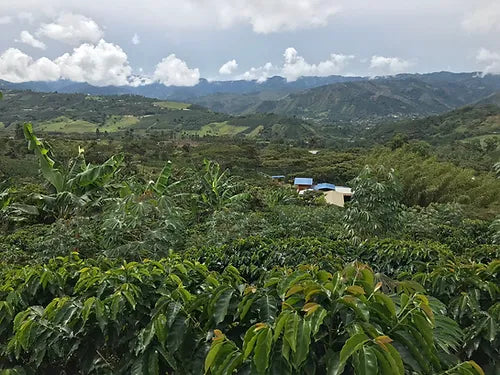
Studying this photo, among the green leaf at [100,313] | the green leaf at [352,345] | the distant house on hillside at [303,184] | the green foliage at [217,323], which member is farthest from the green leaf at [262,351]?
the distant house on hillside at [303,184]

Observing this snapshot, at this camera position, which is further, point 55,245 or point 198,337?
point 55,245

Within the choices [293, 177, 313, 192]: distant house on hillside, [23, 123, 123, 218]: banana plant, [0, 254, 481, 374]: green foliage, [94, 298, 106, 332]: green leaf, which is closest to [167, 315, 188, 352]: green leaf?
[0, 254, 481, 374]: green foliage

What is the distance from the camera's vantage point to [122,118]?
120m

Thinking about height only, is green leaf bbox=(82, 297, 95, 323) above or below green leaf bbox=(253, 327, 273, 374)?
below

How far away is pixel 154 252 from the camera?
237 inches

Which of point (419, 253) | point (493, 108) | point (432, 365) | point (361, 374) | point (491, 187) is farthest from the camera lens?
point (493, 108)

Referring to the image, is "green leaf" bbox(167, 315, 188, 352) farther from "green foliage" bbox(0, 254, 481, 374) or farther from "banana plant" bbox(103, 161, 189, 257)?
"banana plant" bbox(103, 161, 189, 257)

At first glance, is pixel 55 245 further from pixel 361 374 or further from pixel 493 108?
pixel 493 108

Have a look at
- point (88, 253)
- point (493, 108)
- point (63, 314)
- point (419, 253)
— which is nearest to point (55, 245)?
point (88, 253)

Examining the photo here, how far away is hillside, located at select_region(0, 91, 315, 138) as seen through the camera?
346 feet

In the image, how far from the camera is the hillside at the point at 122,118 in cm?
10543

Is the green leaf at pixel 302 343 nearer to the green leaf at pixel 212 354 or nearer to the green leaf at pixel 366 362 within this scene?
the green leaf at pixel 366 362

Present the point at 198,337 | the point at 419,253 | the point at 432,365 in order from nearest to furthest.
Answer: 1. the point at 432,365
2. the point at 198,337
3. the point at 419,253

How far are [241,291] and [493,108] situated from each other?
133 metres
